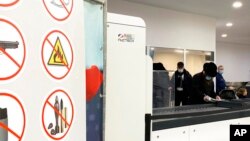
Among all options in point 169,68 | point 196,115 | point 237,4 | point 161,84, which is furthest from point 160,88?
point 237,4

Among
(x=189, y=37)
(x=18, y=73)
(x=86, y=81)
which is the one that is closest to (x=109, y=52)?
(x=86, y=81)

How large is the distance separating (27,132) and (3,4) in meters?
0.31

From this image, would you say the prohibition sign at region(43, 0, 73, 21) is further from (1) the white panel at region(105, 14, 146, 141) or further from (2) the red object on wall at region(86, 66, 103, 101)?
(1) the white panel at region(105, 14, 146, 141)

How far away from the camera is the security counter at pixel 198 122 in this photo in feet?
5.53

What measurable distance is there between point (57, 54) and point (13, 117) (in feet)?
0.72

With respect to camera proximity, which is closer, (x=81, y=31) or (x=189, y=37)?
(x=81, y=31)

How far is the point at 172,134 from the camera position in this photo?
1.75 meters

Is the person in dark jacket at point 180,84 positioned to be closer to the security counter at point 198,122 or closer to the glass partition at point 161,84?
the glass partition at point 161,84

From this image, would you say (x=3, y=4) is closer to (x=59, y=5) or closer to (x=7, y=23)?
(x=7, y=23)

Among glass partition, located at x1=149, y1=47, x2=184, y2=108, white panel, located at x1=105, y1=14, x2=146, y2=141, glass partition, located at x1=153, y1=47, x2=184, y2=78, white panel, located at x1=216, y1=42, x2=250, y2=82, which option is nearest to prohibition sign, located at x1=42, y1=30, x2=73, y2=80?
white panel, located at x1=105, y1=14, x2=146, y2=141

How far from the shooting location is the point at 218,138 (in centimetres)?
206

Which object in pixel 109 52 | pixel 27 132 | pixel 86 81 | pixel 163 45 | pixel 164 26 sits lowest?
pixel 27 132

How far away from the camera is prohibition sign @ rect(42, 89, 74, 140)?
764 mm

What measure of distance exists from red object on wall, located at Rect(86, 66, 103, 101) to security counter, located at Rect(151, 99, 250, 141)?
0.62 meters
